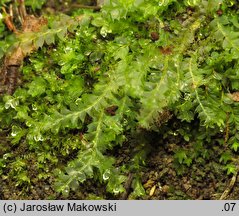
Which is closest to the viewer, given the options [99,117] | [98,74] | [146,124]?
[146,124]

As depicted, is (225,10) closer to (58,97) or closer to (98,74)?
(98,74)

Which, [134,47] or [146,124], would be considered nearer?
[146,124]

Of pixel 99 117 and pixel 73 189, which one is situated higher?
pixel 99 117

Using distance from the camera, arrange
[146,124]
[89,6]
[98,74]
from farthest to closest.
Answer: [89,6] → [98,74] → [146,124]

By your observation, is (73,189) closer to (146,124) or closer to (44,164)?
(44,164)
